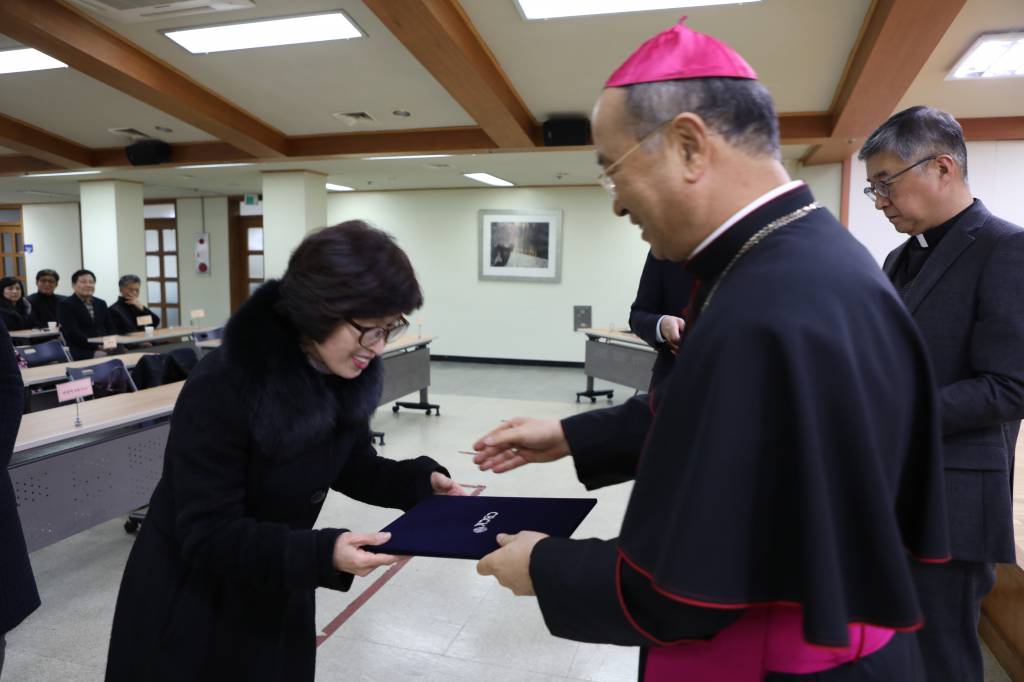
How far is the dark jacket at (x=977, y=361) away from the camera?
1454 millimetres

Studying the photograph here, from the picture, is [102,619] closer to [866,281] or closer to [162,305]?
[866,281]

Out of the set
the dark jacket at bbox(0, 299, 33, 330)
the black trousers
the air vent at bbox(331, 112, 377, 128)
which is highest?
the air vent at bbox(331, 112, 377, 128)

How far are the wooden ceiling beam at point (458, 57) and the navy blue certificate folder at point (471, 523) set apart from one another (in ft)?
10.7

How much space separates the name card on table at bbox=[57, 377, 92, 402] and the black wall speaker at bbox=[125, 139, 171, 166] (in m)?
5.78

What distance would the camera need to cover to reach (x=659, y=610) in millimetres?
757

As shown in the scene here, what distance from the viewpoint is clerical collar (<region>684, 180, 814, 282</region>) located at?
2.65 ft

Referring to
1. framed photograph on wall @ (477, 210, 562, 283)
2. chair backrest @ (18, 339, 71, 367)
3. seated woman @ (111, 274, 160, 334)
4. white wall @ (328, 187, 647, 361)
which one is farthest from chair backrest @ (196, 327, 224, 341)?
framed photograph on wall @ (477, 210, 562, 283)

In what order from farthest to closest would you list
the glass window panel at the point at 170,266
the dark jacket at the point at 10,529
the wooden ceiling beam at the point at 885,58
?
the glass window panel at the point at 170,266, the wooden ceiling beam at the point at 885,58, the dark jacket at the point at 10,529

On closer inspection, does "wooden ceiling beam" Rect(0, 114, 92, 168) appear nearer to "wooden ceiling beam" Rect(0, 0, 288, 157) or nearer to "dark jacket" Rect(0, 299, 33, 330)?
"dark jacket" Rect(0, 299, 33, 330)

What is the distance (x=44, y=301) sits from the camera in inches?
325

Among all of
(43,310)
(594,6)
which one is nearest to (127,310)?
(43,310)

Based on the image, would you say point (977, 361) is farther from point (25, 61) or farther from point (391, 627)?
point (25, 61)

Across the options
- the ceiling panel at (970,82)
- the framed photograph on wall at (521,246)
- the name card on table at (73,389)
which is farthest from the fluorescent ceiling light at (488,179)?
the name card on table at (73,389)

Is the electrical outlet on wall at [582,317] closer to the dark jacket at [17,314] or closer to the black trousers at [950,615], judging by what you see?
the black trousers at [950,615]
